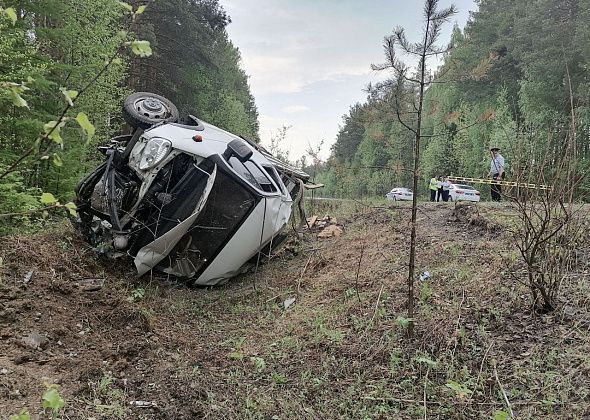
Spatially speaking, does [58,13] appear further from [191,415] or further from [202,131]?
[191,415]

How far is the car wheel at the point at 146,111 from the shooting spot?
7660 millimetres

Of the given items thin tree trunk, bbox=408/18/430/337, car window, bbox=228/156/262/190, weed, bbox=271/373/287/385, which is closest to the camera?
weed, bbox=271/373/287/385

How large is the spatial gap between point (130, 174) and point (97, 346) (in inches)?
129

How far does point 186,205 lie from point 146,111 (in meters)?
2.62

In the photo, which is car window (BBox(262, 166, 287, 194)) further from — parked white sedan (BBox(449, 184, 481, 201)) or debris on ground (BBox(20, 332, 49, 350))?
parked white sedan (BBox(449, 184, 481, 201))

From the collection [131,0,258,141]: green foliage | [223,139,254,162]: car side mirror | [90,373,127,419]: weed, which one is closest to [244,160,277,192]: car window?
[223,139,254,162]: car side mirror

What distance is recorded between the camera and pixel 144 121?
764 cm

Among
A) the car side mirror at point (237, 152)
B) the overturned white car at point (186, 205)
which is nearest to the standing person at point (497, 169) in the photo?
the overturned white car at point (186, 205)

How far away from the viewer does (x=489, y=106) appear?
776 inches

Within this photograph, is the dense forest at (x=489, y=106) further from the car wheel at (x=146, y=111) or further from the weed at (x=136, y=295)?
the car wheel at (x=146, y=111)

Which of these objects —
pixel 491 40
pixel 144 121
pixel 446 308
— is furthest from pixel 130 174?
pixel 491 40

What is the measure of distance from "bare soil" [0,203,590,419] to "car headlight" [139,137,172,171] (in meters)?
1.57

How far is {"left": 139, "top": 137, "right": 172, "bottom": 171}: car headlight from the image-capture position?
257 inches

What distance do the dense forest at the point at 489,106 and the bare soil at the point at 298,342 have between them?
4.25 feet
